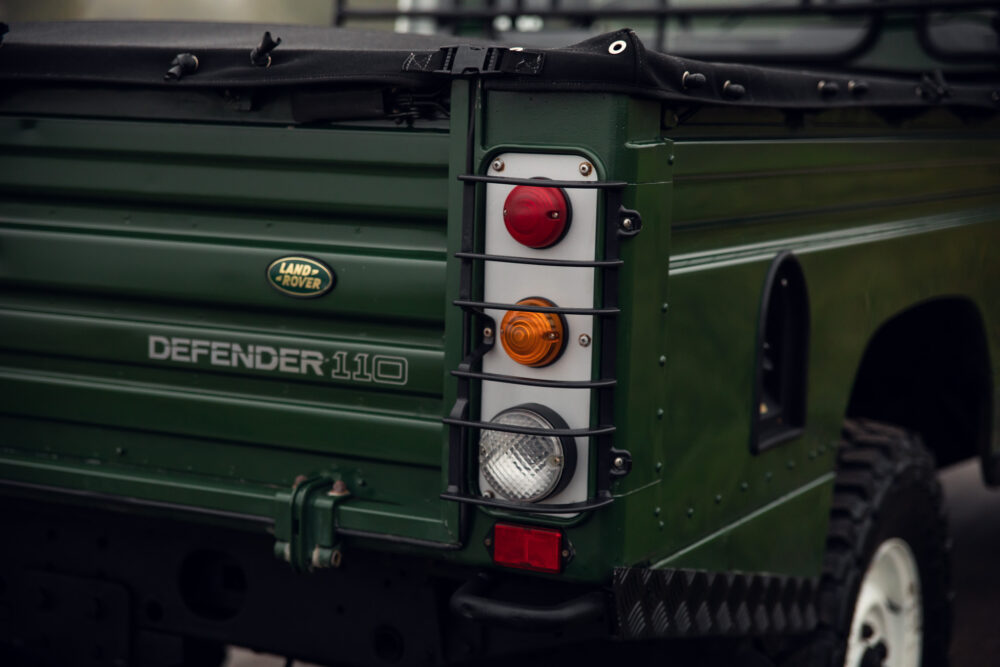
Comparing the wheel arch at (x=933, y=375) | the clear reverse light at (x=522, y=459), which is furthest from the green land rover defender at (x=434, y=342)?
the wheel arch at (x=933, y=375)

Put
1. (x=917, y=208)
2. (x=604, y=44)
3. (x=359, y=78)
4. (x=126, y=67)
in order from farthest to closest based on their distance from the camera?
(x=917, y=208) → (x=126, y=67) → (x=359, y=78) → (x=604, y=44)

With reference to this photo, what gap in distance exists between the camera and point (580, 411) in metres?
2.39

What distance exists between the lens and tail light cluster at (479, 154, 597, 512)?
2.35 m

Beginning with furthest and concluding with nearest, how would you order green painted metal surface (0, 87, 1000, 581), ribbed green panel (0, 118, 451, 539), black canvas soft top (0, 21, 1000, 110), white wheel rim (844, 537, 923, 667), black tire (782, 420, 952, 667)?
white wheel rim (844, 537, 923, 667), black tire (782, 420, 952, 667), ribbed green panel (0, 118, 451, 539), green painted metal surface (0, 87, 1000, 581), black canvas soft top (0, 21, 1000, 110)

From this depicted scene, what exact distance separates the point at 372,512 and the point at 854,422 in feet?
5.71

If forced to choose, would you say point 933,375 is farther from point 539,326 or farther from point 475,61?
point 475,61

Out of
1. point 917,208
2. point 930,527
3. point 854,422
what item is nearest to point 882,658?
point 930,527

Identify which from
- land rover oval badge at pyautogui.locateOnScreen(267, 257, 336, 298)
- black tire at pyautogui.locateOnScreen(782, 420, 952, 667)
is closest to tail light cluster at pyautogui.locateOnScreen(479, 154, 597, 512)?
land rover oval badge at pyautogui.locateOnScreen(267, 257, 336, 298)

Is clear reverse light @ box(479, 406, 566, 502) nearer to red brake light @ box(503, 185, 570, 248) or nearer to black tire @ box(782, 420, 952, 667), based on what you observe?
red brake light @ box(503, 185, 570, 248)

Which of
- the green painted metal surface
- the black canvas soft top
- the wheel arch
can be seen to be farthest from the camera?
the wheel arch

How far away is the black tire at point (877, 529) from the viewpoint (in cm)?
335

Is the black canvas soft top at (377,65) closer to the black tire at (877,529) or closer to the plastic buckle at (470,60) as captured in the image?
the plastic buckle at (470,60)

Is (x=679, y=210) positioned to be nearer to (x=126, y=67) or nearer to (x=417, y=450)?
(x=417, y=450)

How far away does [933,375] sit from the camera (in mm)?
4215
